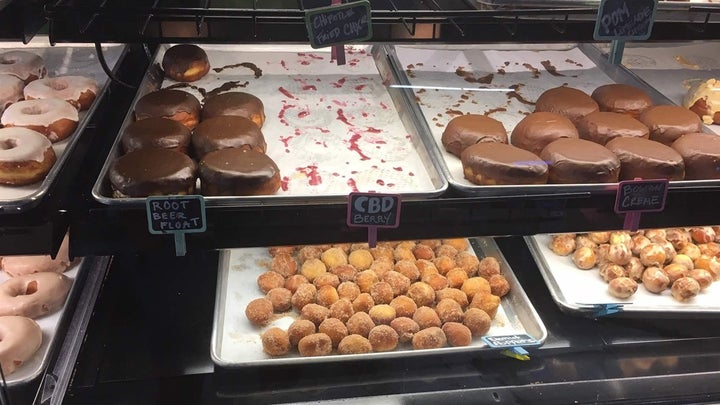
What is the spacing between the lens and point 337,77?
2010 millimetres

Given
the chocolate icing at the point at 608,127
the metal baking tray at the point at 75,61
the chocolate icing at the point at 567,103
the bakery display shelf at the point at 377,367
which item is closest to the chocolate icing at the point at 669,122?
the chocolate icing at the point at 608,127

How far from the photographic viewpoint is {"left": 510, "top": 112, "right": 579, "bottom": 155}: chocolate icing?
62.8 inches

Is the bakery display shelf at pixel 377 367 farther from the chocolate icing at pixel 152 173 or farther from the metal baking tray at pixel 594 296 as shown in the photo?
the chocolate icing at pixel 152 173

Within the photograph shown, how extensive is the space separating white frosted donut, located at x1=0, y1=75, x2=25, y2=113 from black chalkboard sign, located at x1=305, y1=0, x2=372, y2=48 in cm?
81

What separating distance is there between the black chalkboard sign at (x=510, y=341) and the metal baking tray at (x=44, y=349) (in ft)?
3.33

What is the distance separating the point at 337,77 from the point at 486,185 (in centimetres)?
74

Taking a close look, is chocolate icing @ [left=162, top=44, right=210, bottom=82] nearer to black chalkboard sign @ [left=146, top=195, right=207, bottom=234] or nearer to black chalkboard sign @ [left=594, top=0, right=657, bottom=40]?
black chalkboard sign @ [left=146, top=195, right=207, bottom=234]

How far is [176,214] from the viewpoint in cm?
122

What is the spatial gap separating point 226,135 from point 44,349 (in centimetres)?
63

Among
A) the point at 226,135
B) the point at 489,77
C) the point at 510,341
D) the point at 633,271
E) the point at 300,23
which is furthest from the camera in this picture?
the point at 489,77

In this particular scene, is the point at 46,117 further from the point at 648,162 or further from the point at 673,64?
the point at 673,64

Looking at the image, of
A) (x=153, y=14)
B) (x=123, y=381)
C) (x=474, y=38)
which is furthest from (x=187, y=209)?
(x=474, y=38)

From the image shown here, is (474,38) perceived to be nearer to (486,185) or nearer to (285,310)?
(486,185)

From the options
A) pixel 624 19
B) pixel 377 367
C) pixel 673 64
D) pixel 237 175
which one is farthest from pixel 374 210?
pixel 673 64
